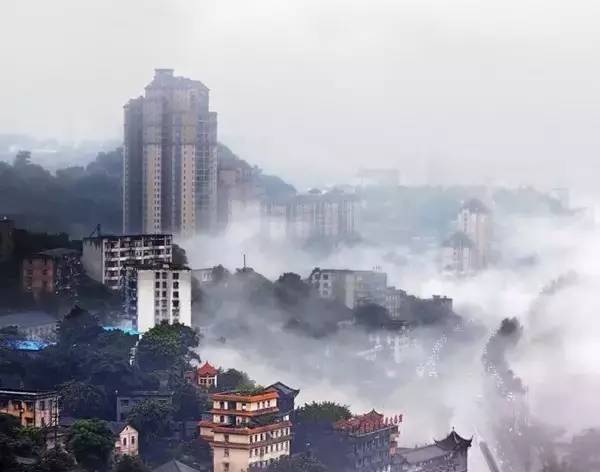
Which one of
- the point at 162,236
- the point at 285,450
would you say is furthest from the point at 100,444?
the point at 162,236

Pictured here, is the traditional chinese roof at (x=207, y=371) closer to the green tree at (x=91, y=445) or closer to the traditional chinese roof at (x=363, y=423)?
the traditional chinese roof at (x=363, y=423)

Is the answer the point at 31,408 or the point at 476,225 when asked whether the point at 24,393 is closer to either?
the point at 31,408

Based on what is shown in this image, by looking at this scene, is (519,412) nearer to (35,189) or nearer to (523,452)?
(523,452)

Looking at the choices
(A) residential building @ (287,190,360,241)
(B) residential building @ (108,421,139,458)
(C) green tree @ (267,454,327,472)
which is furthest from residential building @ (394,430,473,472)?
(A) residential building @ (287,190,360,241)

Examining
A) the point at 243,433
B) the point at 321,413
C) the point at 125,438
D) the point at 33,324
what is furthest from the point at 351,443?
the point at 33,324

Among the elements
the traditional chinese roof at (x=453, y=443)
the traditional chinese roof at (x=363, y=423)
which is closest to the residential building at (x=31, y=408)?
the traditional chinese roof at (x=363, y=423)

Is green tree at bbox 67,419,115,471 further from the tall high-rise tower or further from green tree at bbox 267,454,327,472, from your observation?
the tall high-rise tower
